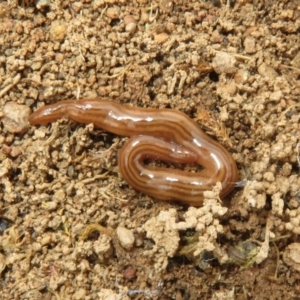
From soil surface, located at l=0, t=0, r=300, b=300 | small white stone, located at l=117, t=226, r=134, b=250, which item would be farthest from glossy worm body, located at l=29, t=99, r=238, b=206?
small white stone, located at l=117, t=226, r=134, b=250

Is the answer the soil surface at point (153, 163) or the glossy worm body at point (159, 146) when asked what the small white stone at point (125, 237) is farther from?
the glossy worm body at point (159, 146)

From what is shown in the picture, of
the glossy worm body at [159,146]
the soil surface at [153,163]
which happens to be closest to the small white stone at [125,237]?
the soil surface at [153,163]

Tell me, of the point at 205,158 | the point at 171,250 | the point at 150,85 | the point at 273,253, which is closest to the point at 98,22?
the point at 150,85

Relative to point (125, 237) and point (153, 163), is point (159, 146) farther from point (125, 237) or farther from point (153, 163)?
point (125, 237)

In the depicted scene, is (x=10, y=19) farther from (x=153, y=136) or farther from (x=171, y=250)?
(x=171, y=250)

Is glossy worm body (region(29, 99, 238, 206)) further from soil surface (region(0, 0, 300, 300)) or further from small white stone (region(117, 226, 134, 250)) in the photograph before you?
small white stone (region(117, 226, 134, 250))
